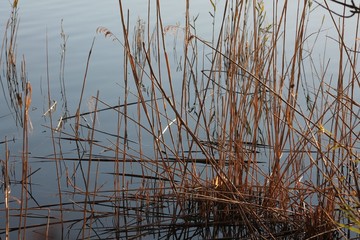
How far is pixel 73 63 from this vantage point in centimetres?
493

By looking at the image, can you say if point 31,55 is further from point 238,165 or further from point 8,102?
point 238,165

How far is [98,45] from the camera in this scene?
216 inches

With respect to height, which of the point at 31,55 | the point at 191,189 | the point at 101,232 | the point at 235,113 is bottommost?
the point at 101,232

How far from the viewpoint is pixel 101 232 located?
8.46 ft

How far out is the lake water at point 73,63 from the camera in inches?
127

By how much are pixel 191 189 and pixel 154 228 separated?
212mm

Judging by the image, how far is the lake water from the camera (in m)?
3.23

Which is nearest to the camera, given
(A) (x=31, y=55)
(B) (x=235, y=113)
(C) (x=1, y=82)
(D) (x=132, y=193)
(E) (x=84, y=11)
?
(B) (x=235, y=113)

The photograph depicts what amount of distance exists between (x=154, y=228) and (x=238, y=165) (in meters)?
0.38

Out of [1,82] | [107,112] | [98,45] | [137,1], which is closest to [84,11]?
[137,1]

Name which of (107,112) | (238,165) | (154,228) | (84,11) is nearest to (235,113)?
(238,165)

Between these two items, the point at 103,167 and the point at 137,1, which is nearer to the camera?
the point at 103,167

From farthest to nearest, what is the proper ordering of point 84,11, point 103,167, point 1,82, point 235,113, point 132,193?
point 84,11, point 1,82, point 103,167, point 132,193, point 235,113

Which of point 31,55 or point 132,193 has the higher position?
point 31,55
